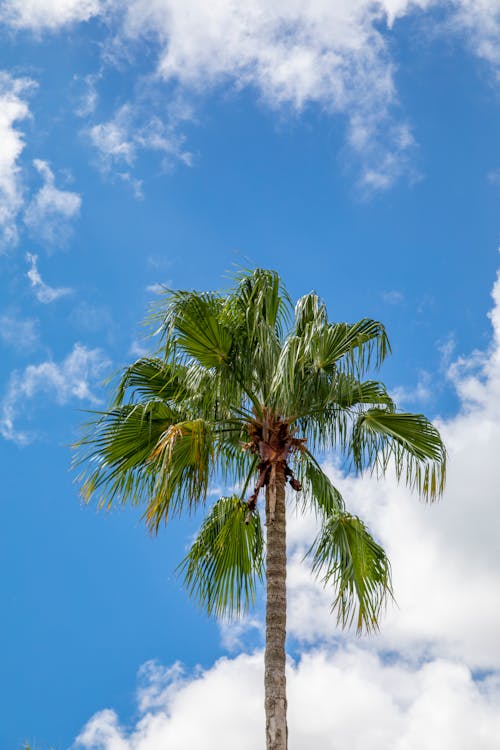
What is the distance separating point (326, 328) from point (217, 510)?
313cm

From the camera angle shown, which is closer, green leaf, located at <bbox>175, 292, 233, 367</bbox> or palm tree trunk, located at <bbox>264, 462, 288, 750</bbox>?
palm tree trunk, located at <bbox>264, 462, 288, 750</bbox>

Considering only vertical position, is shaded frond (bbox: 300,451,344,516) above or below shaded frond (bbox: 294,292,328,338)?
below

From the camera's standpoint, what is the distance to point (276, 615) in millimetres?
11945

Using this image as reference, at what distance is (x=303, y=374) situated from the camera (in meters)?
12.5

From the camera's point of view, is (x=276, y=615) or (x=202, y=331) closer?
(x=276, y=615)

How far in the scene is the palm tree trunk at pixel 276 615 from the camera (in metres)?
11.4

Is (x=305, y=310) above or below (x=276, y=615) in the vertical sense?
above

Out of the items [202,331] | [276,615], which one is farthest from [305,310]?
[276,615]

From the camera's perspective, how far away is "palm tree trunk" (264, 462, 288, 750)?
37.3 feet

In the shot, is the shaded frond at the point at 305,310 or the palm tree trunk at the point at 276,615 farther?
the shaded frond at the point at 305,310

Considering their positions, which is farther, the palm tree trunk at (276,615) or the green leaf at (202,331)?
the green leaf at (202,331)

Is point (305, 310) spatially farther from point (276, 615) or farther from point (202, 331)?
point (276, 615)

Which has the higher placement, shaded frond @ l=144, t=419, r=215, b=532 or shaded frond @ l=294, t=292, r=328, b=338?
shaded frond @ l=294, t=292, r=328, b=338

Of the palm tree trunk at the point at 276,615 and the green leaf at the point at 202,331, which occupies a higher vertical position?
the green leaf at the point at 202,331
